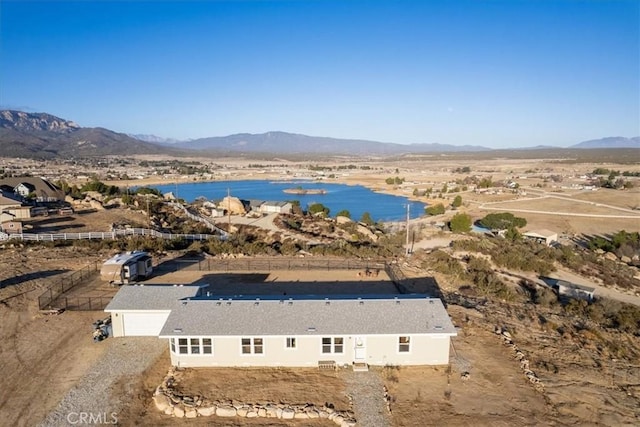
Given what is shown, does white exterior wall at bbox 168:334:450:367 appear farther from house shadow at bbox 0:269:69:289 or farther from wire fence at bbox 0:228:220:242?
wire fence at bbox 0:228:220:242

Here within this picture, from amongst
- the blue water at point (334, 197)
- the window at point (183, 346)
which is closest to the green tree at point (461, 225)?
the blue water at point (334, 197)

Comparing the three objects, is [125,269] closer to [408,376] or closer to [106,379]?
[106,379]

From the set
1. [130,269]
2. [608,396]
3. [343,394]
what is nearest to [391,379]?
[343,394]

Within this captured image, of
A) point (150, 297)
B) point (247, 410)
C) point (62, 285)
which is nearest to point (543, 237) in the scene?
point (150, 297)

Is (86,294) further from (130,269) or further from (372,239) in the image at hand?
(372,239)

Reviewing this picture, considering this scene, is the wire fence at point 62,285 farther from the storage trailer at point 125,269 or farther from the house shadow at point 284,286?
the house shadow at point 284,286
